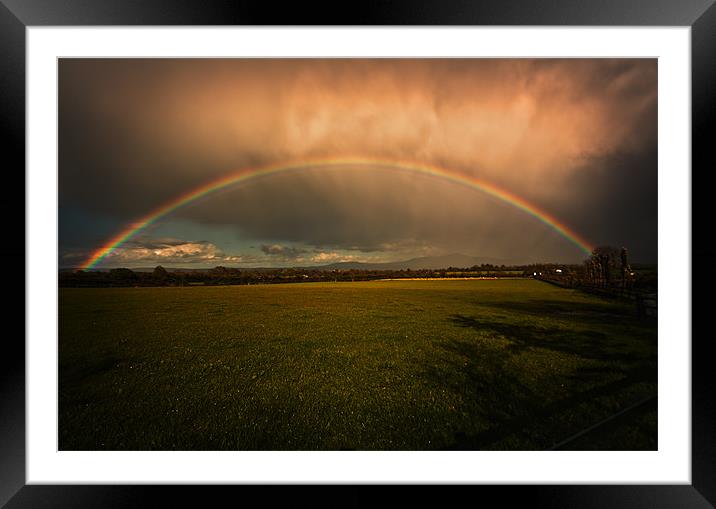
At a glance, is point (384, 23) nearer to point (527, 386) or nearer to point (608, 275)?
point (527, 386)

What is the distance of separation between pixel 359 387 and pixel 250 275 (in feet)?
119

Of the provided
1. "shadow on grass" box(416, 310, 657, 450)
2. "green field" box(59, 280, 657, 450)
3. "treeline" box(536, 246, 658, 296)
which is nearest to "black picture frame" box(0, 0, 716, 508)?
"green field" box(59, 280, 657, 450)

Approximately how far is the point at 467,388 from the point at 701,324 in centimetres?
312

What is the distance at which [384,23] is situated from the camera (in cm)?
254

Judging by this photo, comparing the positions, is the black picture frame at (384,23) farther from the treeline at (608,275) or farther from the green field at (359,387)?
the treeline at (608,275)

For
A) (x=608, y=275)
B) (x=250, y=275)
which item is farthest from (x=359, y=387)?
(x=250, y=275)

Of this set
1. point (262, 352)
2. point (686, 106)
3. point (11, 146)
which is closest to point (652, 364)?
point (686, 106)

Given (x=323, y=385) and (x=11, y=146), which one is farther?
(x=323, y=385)

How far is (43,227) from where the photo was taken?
3.05 metres

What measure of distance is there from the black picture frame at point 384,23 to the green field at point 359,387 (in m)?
0.75

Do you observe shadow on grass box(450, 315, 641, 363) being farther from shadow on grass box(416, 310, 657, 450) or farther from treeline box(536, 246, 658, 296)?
treeline box(536, 246, 658, 296)

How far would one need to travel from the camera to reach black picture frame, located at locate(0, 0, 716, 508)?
2516mm

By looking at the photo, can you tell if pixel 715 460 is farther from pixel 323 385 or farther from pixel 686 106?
pixel 323 385

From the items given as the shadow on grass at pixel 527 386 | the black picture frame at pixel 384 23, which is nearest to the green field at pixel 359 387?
the shadow on grass at pixel 527 386
